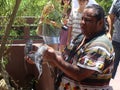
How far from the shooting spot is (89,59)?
2863mm

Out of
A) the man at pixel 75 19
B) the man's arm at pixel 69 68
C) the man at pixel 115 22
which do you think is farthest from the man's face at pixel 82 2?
the man's arm at pixel 69 68

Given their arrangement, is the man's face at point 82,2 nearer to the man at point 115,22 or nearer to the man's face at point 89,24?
the man at point 115,22

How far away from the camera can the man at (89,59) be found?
2863mm

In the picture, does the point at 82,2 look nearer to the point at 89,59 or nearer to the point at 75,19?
the point at 75,19

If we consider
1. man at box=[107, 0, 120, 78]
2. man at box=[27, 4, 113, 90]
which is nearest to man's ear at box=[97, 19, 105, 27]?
man at box=[27, 4, 113, 90]

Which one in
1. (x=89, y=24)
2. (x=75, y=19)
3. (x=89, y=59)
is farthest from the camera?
(x=75, y=19)

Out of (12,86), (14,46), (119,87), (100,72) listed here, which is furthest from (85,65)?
(119,87)

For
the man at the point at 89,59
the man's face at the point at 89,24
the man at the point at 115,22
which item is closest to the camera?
the man at the point at 89,59

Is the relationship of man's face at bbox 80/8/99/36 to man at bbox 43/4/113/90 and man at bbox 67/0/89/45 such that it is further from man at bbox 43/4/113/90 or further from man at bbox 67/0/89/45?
man at bbox 67/0/89/45

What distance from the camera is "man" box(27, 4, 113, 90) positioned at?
2.86m

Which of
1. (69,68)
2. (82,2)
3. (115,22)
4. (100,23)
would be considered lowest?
(115,22)

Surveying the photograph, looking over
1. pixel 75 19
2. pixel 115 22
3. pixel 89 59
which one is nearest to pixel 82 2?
pixel 75 19

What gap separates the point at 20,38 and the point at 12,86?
3.32 ft

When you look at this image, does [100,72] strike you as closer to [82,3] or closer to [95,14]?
[95,14]
